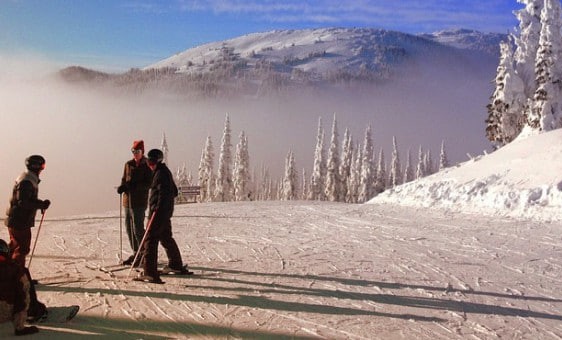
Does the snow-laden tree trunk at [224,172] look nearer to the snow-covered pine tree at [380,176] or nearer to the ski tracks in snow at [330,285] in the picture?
the snow-covered pine tree at [380,176]

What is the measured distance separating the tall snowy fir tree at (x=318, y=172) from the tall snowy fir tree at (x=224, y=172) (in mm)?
13420

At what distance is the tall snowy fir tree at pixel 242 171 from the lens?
196ft

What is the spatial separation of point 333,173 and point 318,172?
16.1 ft

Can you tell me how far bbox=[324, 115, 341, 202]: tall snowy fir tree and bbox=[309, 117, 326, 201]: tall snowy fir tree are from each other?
2.33 meters

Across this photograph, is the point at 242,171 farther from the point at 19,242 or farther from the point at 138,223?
the point at 19,242

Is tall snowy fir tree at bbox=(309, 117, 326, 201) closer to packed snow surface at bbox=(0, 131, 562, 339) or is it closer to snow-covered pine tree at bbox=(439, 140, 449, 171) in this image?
snow-covered pine tree at bbox=(439, 140, 449, 171)

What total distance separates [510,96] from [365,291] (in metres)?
37.6

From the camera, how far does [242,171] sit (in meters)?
61.6

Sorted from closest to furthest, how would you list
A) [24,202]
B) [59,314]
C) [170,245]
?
[59,314]
[24,202]
[170,245]

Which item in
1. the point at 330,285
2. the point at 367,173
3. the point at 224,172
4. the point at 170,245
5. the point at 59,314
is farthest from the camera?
the point at 367,173

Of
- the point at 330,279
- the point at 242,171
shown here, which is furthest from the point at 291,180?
the point at 330,279

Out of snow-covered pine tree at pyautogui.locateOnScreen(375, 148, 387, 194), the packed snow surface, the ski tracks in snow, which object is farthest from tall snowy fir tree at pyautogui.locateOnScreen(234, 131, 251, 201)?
the ski tracks in snow

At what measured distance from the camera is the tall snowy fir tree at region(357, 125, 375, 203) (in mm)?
66375

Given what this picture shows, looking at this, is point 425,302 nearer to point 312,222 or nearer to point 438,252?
point 438,252
